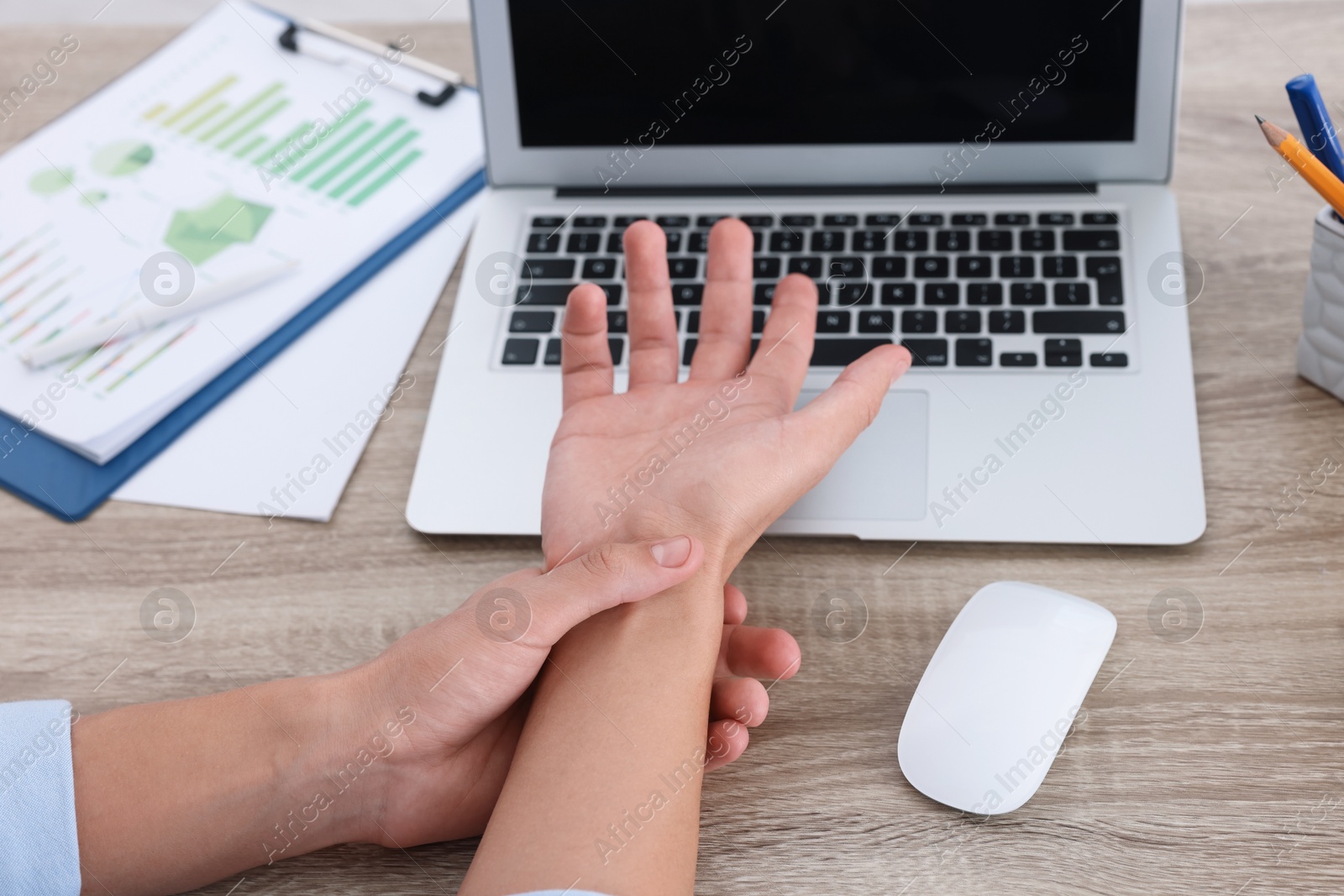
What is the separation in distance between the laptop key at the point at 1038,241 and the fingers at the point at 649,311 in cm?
29

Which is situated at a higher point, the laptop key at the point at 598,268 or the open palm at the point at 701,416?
the laptop key at the point at 598,268

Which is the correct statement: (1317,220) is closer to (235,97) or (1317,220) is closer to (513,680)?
(513,680)

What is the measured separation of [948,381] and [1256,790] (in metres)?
0.32

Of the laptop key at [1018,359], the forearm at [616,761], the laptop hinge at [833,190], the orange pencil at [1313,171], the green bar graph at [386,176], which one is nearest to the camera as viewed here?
the forearm at [616,761]

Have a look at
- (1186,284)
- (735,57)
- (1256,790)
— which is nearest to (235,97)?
(735,57)

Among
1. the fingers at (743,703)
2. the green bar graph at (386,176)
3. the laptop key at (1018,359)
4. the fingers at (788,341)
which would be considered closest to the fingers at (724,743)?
the fingers at (743,703)

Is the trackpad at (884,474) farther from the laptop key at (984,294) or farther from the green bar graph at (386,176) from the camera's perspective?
the green bar graph at (386,176)

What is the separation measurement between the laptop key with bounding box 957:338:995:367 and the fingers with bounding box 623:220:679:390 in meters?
0.21

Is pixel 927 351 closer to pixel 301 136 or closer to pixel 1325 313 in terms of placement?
pixel 1325 313

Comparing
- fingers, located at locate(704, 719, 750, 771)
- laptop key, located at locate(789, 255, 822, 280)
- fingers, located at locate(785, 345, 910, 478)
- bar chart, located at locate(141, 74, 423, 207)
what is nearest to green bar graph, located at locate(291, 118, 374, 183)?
bar chart, located at locate(141, 74, 423, 207)

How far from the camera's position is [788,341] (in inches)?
30.6

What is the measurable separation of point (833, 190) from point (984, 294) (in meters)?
0.17

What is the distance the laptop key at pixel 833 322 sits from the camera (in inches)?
32.0

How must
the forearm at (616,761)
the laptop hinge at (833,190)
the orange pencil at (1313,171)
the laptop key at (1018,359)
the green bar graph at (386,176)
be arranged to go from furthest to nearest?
the green bar graph at (386,176) → the laptop hinge at (833,190) → the laptop key at (1018,359) → the orange pencil at (1313,171) → the forearm at (616,761)
